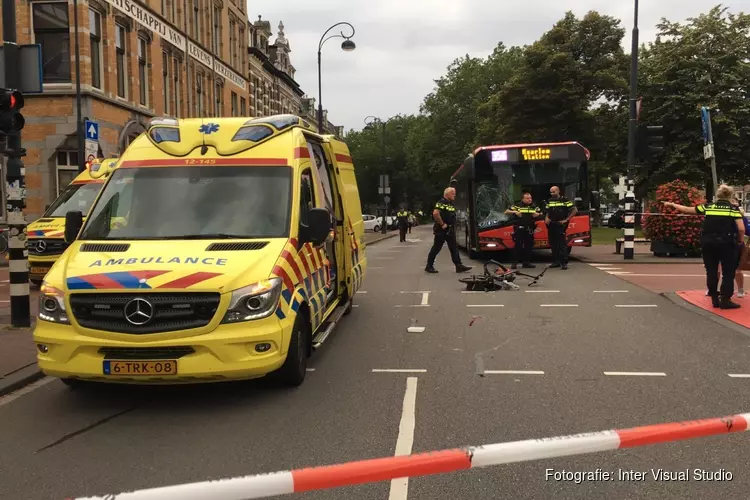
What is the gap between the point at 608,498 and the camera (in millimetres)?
3391

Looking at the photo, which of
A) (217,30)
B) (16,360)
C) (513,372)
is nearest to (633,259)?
(513,372)

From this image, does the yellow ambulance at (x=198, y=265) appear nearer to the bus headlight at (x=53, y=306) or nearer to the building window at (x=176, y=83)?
the bus headlight at (x=53, y=306)

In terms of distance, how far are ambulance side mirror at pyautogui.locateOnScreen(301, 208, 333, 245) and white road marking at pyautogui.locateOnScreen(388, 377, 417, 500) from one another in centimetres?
149

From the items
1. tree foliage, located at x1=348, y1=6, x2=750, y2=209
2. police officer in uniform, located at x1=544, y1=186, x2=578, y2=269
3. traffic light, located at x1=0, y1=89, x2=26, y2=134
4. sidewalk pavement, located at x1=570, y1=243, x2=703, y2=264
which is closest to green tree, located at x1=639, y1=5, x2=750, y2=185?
tree foliage, located at x1=348, y1=6, x2=750, y2=209

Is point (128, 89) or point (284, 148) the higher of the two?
point (128, 89)

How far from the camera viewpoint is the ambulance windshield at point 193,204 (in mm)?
5613

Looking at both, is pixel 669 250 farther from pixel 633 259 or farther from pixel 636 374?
pixel 636 374

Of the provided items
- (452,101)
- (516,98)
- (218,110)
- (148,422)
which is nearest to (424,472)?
(148,422)

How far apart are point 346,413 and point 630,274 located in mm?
10427

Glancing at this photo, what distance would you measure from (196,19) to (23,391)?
1185 inches

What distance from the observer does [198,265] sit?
192 inches

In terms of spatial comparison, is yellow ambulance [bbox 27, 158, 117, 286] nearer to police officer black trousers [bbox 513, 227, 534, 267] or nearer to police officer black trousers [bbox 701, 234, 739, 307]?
police officer black trousers [bbox 513, 227, 534, 267]

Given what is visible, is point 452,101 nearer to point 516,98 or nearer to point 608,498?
point 516,98

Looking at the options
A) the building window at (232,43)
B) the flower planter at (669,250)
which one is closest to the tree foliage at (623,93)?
the building window at (232,43)
